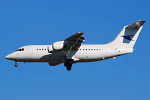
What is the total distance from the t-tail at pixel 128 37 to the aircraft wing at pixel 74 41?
3.26 m

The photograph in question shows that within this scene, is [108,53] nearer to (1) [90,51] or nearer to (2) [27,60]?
(1) [90,51]

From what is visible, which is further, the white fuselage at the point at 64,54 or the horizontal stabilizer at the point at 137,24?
the white fuselage at the point at 64,54

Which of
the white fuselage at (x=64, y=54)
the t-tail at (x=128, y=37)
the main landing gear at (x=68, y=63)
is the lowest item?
the main landing gear at (x=68, y=63)

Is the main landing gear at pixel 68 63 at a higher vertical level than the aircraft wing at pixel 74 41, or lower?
lower

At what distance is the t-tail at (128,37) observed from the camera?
29.1 m

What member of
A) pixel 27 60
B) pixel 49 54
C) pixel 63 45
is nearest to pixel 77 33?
pixel 63 45

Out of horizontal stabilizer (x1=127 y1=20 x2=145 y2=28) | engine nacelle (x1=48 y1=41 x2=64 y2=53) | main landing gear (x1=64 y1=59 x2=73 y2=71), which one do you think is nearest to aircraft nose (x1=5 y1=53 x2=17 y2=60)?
engine nacelle (x1=48 y1=41 x2=64 y2=53)

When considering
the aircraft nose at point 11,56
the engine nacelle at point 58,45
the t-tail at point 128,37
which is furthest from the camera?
the t-tail at point 128,37

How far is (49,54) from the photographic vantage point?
28.2 m

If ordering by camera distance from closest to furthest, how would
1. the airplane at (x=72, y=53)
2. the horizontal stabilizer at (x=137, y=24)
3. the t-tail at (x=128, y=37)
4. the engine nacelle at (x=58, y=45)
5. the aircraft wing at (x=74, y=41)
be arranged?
the aircraft wing at (x=74, y=41) → the engine nacelle at (x=58, y=45) → the horizontal stabilizer at (x=137, y=24) → the airplane at (x=72, y=53) → the t-tail at (x=128, y=37)

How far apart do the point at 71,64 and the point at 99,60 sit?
8.52 feet

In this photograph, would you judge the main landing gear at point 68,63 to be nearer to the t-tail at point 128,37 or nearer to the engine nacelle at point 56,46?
the engine nacelle at point 56,46

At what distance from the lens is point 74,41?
90.0 ft

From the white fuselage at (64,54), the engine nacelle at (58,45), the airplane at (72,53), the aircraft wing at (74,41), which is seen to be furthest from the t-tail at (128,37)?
the engine nacelle at (58,45)
